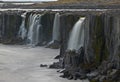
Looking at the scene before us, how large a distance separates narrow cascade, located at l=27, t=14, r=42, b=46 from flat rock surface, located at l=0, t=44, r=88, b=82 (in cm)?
344

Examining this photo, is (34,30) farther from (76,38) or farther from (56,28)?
(76,38)

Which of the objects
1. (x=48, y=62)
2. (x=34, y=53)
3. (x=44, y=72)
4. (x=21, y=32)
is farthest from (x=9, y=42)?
(x=44, y=72)

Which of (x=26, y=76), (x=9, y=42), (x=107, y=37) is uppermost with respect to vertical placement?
(x=107, y=37)

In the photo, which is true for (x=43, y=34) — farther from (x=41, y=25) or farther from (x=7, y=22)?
(x=7, y=22)

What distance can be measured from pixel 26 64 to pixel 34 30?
73.4 ft

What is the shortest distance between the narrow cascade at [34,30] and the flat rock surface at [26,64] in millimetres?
3440

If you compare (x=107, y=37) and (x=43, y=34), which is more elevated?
(x=107, y=37)

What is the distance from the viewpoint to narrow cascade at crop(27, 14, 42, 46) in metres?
68.2

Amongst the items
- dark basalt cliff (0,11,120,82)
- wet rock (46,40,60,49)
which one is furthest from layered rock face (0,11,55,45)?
dark basalt cliff (0,11,120,82)

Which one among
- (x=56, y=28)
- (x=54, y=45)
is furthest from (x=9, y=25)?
(x=54, y=45)

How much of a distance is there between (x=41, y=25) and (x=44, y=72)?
27.4 meters

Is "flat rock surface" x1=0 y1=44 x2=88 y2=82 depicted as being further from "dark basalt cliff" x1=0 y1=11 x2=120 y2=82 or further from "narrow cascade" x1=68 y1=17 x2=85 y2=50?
"narrow cascade" x1=68 y1=17 x2=85 y2=50

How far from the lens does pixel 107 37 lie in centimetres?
4031

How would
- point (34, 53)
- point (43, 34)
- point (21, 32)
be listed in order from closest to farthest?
point (34, 53) < point (43, 34) < point (21, 32)
